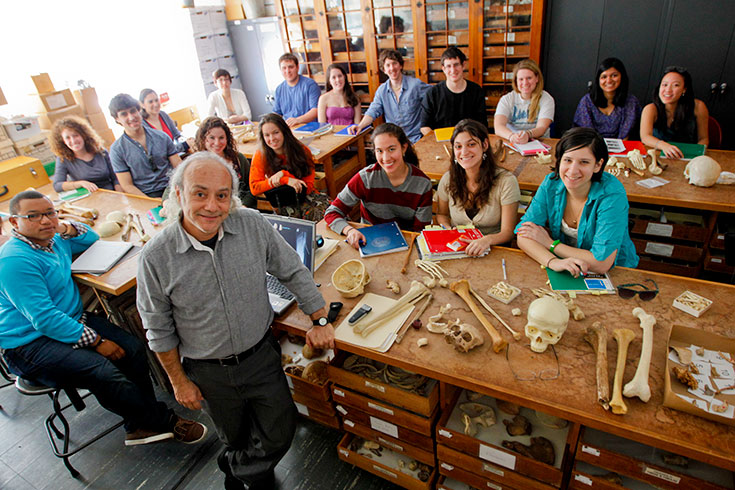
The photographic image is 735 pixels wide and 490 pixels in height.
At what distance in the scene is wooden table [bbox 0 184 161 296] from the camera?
241cm

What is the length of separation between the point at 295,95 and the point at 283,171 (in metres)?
2.36

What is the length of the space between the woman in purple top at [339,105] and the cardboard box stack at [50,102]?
283 cm

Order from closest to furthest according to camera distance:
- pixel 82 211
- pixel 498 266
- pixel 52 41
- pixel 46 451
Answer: pixel 498 266, pixel 46 451, pixel 82 211, pixel 52 41

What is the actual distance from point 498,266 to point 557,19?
400cm

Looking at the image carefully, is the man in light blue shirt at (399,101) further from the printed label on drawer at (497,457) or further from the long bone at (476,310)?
the printed label on drawer at (497,457)

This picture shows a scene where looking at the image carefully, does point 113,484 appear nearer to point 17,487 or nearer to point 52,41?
point 17,487

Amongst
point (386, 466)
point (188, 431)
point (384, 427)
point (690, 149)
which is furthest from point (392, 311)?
point (690, 149)

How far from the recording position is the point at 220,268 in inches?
64.8

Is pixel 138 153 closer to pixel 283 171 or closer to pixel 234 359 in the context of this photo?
pixel 283 171

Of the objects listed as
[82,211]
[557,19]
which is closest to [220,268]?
[82,211]

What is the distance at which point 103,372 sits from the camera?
2.19m

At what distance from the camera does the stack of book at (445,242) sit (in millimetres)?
2205

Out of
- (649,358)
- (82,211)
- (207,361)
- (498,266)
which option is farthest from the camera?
(82,211)

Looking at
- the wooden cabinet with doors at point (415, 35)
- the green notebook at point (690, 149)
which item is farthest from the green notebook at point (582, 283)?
the wooden cabinet with doors at point (415, 35)
